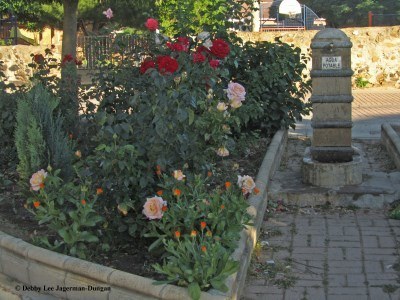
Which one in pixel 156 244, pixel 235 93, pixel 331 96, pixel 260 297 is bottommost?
pixel 260 297

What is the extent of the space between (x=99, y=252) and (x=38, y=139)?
46.1 inches

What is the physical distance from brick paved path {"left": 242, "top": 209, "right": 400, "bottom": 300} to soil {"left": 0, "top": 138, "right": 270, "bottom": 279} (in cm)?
69

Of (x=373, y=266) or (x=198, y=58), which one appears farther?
(x=198, y=58)

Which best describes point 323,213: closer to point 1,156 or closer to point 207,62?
point 207,62

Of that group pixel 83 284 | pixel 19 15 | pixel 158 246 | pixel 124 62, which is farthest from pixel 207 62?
pixel 19 15

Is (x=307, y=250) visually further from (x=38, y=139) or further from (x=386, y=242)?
(x=38, y=139)

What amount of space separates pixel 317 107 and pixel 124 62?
1.97m

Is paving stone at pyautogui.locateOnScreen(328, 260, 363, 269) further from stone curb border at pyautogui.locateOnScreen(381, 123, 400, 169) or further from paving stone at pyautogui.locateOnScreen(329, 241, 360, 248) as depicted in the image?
stone curb border at pyautogui.locateOnScreen(381, 123, 400, 169)

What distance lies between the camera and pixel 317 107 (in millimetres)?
7262

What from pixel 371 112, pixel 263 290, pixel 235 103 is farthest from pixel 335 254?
pixel 371 112

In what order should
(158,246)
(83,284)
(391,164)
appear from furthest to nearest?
(391,164)
(158,246)
(83,284)

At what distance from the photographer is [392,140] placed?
898 centimetres

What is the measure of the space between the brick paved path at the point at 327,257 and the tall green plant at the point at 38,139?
5.76ft

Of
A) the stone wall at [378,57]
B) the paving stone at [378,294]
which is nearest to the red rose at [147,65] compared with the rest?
the paving stone at [378,294]
